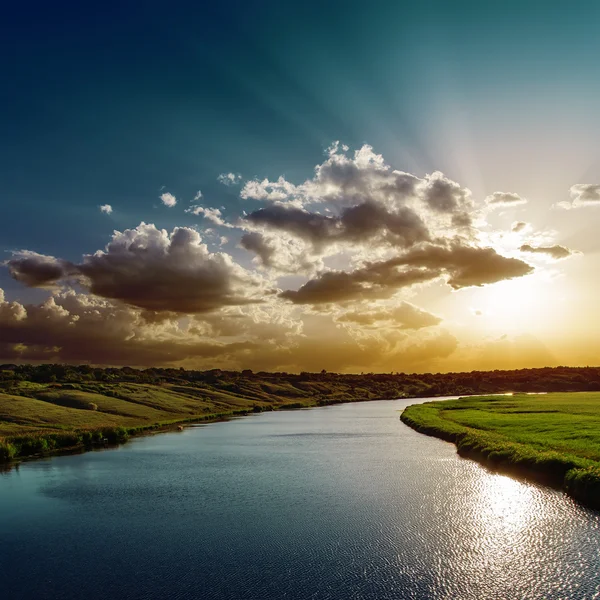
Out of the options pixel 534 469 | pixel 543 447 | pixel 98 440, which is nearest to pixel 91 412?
pixel 98 440

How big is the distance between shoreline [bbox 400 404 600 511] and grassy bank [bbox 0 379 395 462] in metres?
51.5

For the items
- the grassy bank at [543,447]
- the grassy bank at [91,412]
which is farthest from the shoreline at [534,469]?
the grassy bank at [91,412]

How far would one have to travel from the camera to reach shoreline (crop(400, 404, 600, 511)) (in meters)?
34.3

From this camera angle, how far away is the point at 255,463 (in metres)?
55.7

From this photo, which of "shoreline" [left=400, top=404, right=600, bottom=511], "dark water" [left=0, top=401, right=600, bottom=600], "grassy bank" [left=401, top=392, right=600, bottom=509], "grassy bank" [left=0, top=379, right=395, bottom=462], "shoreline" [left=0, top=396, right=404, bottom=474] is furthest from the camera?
"grassy bank" [left=0, top=379, right=395, bottom=462]

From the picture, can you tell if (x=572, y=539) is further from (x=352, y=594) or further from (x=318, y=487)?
(x=318, y=487)

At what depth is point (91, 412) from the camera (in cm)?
10081

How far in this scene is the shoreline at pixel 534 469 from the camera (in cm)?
3428

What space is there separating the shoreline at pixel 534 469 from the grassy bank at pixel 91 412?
5154cm

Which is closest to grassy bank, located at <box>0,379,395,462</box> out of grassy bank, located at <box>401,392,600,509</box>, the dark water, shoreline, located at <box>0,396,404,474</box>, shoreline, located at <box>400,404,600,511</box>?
shoreline, located at <box>0,396,404,474</box>

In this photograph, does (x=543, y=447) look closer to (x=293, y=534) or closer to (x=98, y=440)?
(x=293, y=534)

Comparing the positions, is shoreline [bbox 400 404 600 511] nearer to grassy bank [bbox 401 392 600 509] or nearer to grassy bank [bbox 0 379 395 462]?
grassy bank [bbox 401 392 600 509]

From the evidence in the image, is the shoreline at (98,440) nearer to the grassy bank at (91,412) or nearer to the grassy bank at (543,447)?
the grassy bank at (91,412)

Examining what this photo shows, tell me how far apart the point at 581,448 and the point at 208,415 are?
96.7 m
